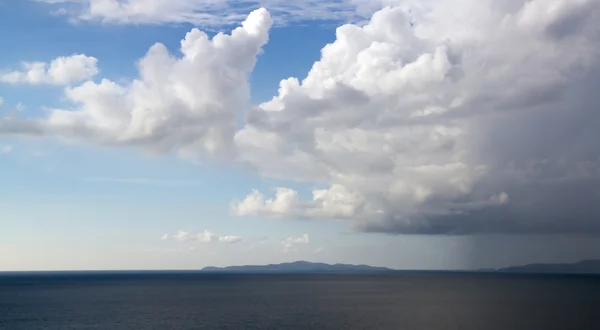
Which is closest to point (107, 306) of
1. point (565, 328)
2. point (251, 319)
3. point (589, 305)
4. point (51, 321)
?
point (51, 321)

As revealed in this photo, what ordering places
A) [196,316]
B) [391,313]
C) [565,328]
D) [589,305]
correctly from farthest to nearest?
[589,305], [391,313], [196,316], [565,328]

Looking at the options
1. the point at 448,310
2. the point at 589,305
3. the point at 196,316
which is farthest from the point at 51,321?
the point at 589,305

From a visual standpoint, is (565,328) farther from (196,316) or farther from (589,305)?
(196,316)

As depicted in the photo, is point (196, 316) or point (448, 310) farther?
point (448, 310)

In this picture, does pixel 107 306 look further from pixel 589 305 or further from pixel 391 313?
pixel 589 305

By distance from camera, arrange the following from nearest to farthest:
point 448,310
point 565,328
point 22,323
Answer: point 565,328, point 22,323, point 448,310

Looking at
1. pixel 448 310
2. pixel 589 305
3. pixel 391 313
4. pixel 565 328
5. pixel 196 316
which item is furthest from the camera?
pixel 589 305

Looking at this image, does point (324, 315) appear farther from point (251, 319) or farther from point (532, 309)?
point (532, 309)

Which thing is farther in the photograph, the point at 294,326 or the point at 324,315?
the point at 324,315

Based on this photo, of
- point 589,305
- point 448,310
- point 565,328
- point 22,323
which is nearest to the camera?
point 565,328
